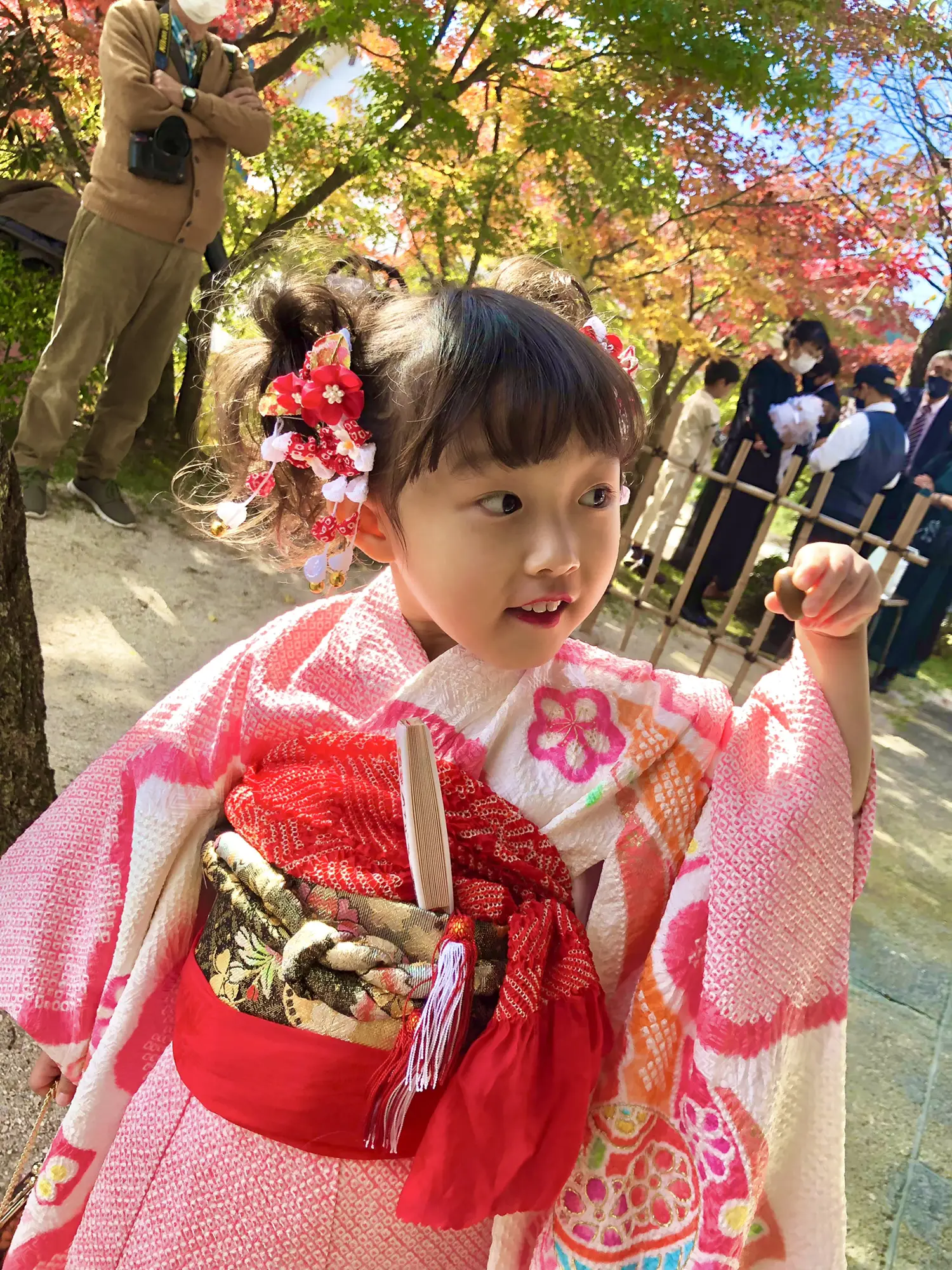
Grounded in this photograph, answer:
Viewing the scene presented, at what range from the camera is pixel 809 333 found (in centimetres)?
614

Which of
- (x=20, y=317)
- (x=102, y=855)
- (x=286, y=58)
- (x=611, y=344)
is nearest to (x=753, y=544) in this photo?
(x=286, y=58)

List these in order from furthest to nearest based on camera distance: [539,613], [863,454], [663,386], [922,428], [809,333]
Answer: [663,386]
[922,428]
[809,333]
[863,454]
[539,613]

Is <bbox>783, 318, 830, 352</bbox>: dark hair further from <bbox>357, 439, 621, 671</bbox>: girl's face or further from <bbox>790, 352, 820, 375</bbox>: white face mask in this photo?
<bbox>357, 439, 621, 671</bbox>: girl's face

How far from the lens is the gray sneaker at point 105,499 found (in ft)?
14.1

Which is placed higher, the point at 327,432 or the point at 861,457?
the point at 861,457

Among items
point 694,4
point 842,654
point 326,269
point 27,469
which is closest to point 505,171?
point 694,4

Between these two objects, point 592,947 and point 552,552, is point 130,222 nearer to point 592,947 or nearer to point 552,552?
point 552,552

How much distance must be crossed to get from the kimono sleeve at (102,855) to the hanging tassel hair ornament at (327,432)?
230 mm

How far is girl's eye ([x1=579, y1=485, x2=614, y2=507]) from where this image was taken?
1.14 meters

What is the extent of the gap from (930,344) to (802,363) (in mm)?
1216

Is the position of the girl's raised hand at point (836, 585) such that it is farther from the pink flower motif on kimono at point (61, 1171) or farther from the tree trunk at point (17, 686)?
the tree trunk at point (17, 686)

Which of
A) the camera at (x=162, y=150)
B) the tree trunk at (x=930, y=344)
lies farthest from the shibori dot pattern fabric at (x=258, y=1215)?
the tree trunk at (x=930, y=344)

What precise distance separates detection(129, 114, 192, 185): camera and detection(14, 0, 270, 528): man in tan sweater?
0.03 metres

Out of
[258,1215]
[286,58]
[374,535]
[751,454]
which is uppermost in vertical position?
[286,58]
